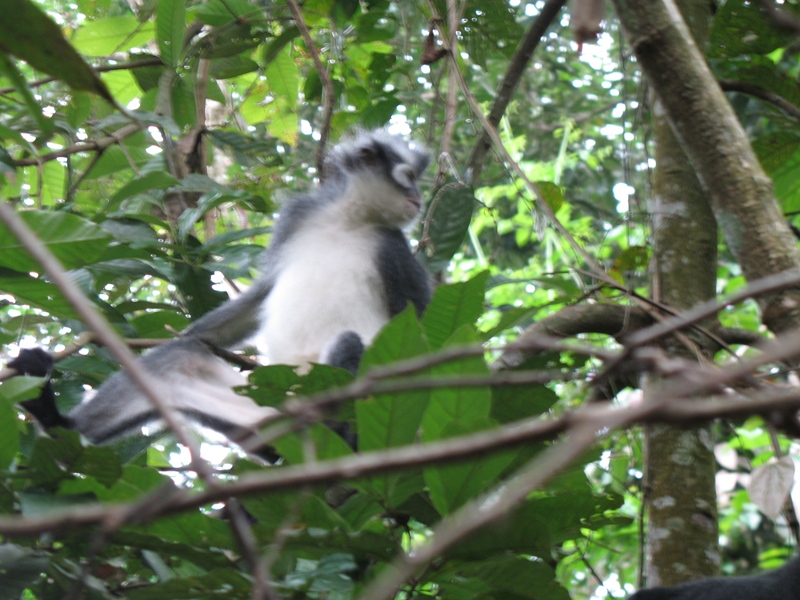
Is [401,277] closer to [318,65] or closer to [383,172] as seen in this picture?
[383,172]

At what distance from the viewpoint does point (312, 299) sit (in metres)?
3.60

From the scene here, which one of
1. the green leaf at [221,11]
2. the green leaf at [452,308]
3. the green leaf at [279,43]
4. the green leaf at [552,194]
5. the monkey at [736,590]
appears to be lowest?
the monkey at [736,590]

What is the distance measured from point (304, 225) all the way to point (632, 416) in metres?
3.48

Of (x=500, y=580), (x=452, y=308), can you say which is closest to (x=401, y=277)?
(x=452, y=308)

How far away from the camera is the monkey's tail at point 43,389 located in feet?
7.79

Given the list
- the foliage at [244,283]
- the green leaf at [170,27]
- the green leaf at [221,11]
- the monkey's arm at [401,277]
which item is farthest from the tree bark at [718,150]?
the green leaf at [221,11]

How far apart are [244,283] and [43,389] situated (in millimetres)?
2213

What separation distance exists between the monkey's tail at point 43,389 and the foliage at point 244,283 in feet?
0.23

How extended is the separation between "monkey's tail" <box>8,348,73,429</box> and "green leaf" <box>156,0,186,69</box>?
1.40 metres

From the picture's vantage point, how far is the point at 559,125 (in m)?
8.15

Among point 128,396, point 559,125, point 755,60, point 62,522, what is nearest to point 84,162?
point 128,396

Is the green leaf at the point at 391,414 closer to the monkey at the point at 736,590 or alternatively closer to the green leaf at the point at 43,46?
the green leaf at the point at 43,46

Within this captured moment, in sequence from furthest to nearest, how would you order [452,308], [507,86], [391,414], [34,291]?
[507,86], [34,291], [452,308], [391,414]

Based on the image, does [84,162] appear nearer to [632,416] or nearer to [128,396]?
[128,396]
